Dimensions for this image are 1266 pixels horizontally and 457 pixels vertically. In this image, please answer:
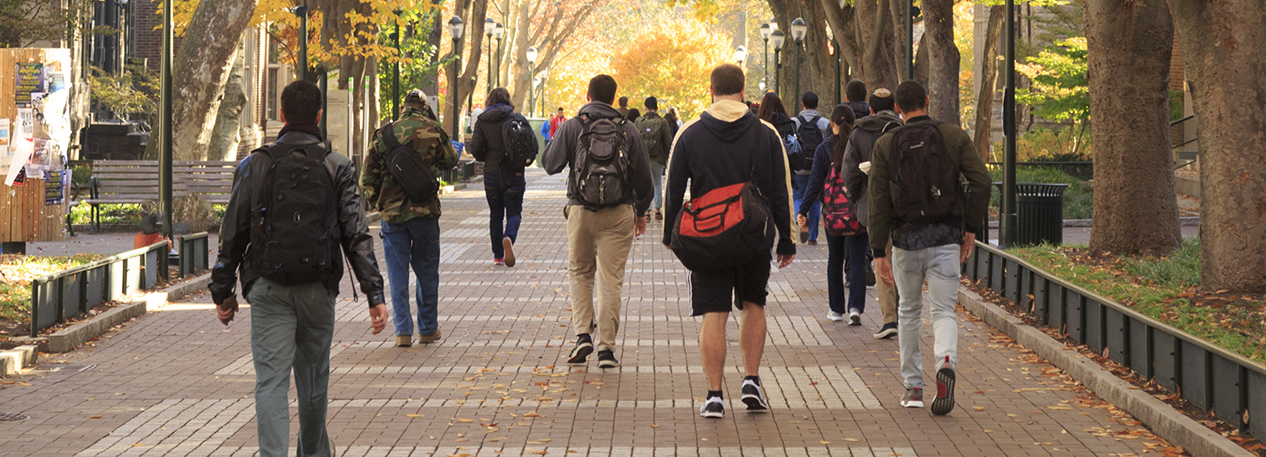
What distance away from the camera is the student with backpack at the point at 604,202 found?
881 cm

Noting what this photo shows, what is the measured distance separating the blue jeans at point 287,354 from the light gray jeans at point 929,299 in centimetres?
321

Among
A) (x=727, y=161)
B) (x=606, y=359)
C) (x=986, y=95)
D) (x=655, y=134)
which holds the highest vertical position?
(x=986, y=95)

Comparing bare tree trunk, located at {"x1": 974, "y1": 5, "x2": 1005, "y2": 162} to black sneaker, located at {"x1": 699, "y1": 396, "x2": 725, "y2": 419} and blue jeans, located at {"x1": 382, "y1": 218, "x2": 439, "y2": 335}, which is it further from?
black sneaker, located at {"x1": 699, "y1": 396, "x2": 725, "y2": 419}

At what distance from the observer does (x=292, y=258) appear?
550 centimetres

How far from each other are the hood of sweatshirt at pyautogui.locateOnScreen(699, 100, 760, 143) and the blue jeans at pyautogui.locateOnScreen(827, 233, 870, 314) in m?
3.77

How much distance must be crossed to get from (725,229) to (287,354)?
229 centimetres

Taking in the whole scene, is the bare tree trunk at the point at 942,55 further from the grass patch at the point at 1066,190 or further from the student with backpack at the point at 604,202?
the student with backpack at the point at 604,202

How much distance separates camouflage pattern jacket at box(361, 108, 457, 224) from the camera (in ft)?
31.6

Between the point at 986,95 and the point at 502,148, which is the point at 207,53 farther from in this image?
the point at 986,95

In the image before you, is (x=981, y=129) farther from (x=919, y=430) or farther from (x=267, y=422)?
(x=267, y=422)

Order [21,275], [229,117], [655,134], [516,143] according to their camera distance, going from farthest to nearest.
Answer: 1. [229,117]
2. [655,134]
3. [516,143]
4. [21,275]

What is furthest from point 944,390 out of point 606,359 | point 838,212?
point 838,212

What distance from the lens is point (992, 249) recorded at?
12688 millimetres

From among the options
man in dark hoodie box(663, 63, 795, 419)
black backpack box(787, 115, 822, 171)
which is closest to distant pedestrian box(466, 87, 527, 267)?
black backpack box(787, 115, 822, 171)
